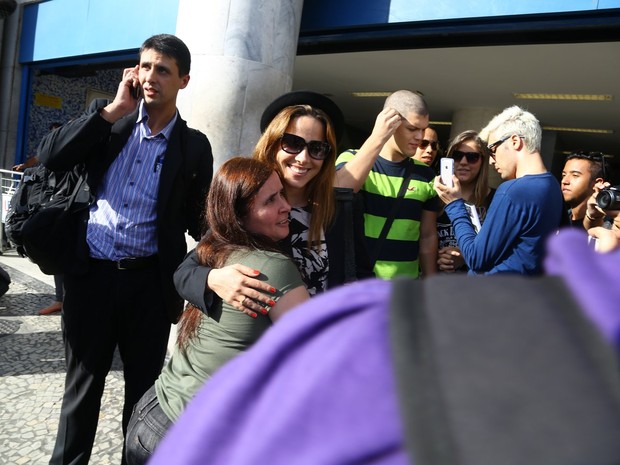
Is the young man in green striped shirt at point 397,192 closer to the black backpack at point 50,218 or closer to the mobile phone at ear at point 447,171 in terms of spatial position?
the mobile phone at ear at point 447,171

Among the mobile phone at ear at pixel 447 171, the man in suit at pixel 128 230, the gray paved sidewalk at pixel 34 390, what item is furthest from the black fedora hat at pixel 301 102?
the gray paved sidewalk at pixel 34 390

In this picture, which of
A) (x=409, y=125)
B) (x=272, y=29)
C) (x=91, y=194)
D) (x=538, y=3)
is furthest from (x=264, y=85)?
(x=538, y=3)

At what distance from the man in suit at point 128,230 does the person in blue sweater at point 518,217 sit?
1314 millimetres

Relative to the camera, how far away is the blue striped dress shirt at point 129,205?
2.32 metres

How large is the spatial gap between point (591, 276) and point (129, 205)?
2.21 m

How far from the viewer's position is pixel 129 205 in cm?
235

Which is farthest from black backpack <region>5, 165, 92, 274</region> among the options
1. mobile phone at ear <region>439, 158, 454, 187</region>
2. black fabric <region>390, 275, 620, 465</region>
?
black fabric <region>390, 275, 620, 465</region>

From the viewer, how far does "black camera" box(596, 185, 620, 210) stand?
2.50 meters

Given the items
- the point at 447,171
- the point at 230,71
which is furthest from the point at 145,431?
the point at 230,71

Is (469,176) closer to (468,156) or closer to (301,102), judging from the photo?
(468,156)

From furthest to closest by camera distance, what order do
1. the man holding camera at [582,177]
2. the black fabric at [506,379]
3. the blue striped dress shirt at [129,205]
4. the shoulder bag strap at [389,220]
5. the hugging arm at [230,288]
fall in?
the man holding camera at [582,177] < the shoulder bag strap at [389,220] < the blue striped dress shirt at [129,205] < the hugging arm at [230,288] < the black fabric at [506,379]

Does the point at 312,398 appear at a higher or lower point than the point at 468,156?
lower

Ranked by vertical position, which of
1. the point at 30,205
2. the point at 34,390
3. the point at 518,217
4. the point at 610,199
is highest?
the point at 610,199

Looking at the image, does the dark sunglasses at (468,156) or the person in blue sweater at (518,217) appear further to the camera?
the dark sunglasses at (468,156)
